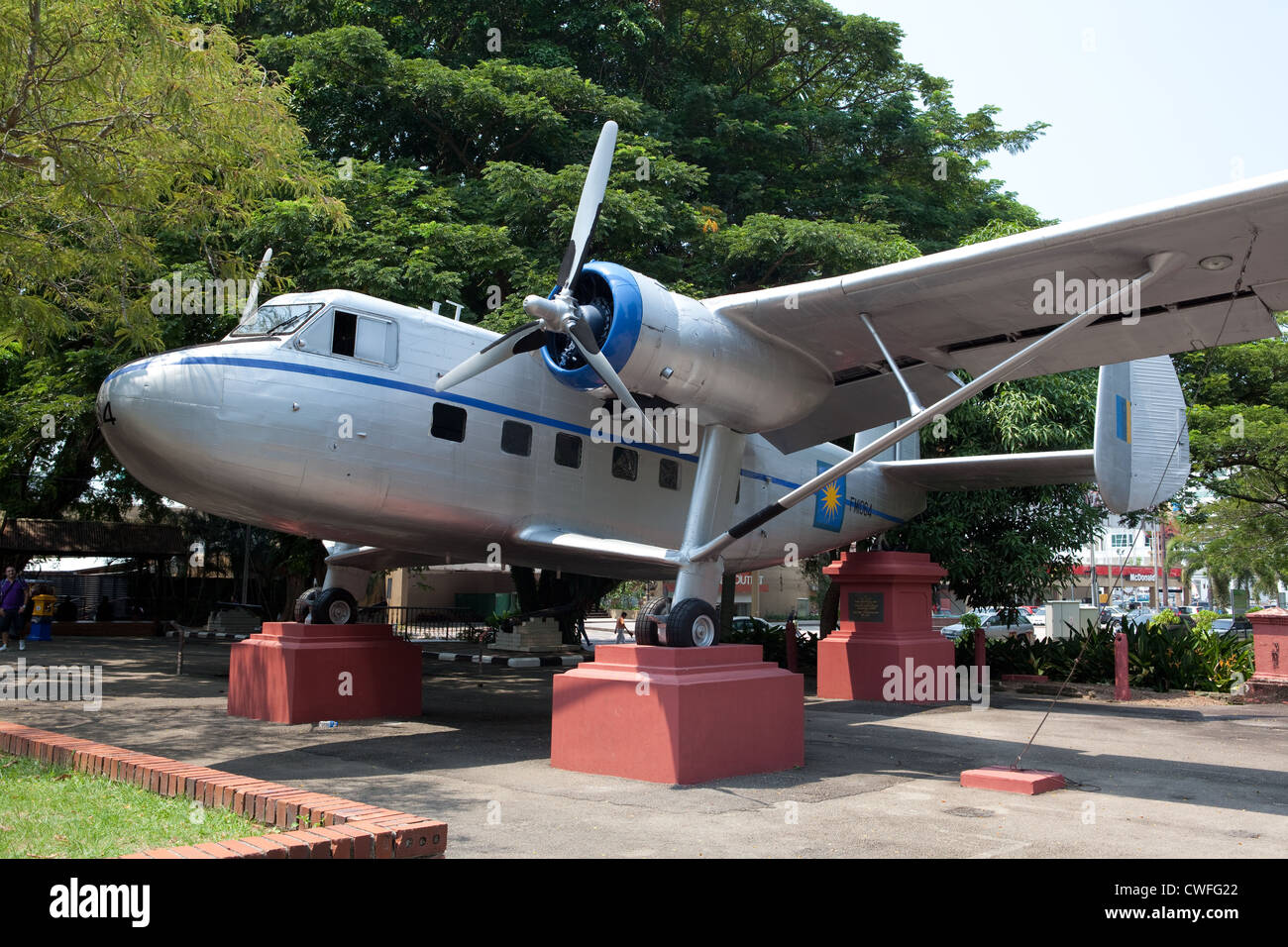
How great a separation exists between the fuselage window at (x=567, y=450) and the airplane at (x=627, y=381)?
0.02 metres

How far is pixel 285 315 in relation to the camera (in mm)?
10484

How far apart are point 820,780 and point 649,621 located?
7.49 ft

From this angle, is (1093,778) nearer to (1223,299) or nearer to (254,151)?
(1223,299)

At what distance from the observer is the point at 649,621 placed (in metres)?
10.1

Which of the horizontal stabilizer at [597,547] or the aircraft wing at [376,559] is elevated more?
the horizontal stabilizer at [597,547]

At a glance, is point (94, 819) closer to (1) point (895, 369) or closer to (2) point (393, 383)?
(2) point (393, 383)

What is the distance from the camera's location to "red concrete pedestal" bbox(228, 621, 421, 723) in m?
Result: 12.1

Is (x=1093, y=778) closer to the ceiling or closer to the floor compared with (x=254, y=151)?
closer to the floor

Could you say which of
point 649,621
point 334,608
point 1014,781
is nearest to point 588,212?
point 649,621

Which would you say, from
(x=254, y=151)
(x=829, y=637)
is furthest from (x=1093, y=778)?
(x=254, y=151)

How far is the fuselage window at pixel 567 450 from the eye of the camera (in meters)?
11.7

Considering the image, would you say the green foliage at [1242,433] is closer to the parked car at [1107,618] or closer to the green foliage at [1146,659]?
the parked car at [1107,618]

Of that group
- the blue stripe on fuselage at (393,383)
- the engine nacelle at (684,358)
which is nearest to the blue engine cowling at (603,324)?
the engine nacelle at (684,358)

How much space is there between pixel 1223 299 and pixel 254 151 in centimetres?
1077
